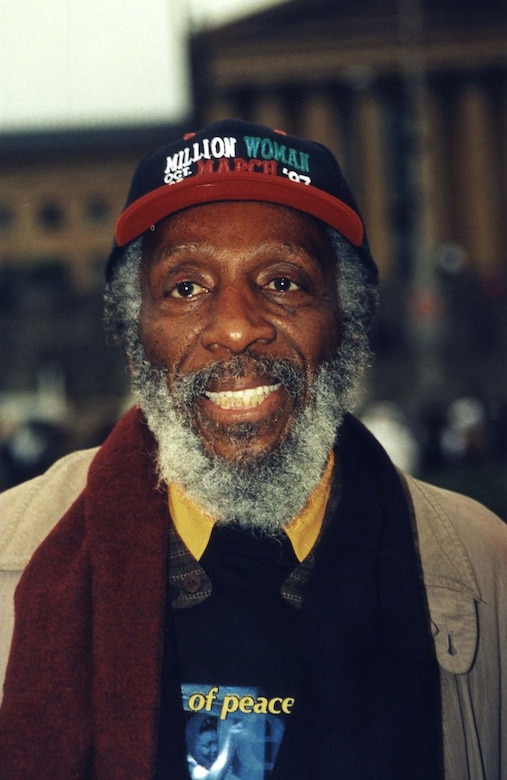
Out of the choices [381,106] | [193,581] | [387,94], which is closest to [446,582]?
[193,581]

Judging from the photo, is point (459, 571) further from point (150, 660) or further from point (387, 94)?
point (387, 94)

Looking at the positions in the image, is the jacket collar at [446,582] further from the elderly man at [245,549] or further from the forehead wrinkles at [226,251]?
the forehead wrinkles at [226,251]

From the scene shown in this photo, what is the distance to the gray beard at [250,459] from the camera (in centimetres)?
198

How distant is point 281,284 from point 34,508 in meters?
0.71

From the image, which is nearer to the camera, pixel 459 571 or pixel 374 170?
pixel 459 571

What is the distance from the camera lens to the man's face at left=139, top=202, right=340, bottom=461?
1946 millimetres

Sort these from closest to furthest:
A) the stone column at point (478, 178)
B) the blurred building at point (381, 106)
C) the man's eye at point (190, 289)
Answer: the man's eye at point (190, 289)
the blurred building at point (381, 106)
the stone column at point (478, 178)

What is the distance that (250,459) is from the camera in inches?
77.6

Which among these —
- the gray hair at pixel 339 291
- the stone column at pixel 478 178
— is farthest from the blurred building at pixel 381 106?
the gray hair at pixel 339 291

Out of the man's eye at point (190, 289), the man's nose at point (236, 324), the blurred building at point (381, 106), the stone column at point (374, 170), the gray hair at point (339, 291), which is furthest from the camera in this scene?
the stone column at point (374, 170)

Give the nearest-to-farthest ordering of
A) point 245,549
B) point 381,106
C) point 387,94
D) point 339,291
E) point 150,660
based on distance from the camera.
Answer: point 150,660
point 245,549
point 339,291
point 381,106
point 387,94

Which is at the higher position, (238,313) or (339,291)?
(339,291)

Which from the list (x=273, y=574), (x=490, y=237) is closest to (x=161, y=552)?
(x=273, y=574)

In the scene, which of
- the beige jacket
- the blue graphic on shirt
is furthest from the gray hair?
the blue graphic on shirt
